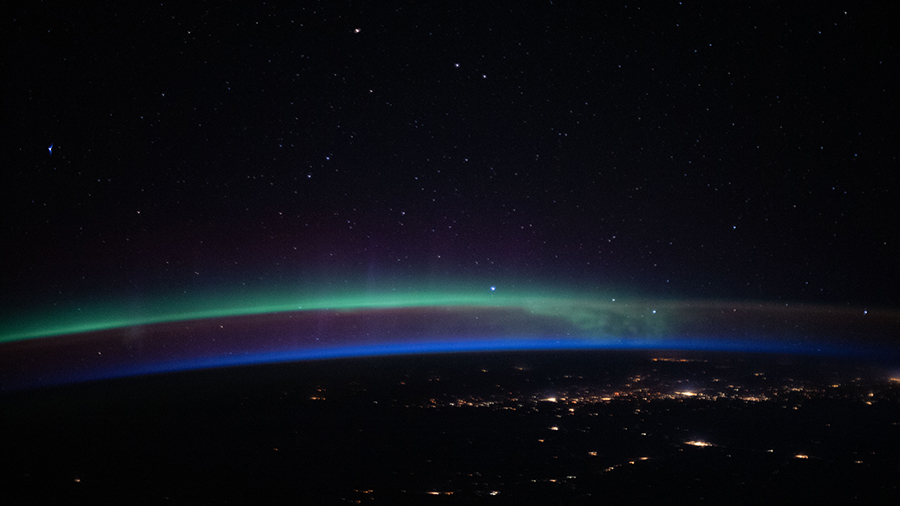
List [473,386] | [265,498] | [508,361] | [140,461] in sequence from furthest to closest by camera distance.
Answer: [508,361], [473,386], [140,461], [265,498]

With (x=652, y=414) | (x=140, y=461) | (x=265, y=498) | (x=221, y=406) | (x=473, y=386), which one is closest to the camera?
(x=265, y=498)

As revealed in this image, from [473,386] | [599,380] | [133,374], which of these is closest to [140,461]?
[473,386]

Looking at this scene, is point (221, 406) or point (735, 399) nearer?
point (735, 399)

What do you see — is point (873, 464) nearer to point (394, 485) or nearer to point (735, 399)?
point (735, 399)

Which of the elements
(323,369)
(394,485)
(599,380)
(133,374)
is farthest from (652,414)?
(133,374)

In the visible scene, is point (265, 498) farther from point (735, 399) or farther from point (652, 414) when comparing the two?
point (735, 399)

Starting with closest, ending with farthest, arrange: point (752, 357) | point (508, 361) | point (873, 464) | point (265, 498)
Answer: point (265, 498) < point (873, 464) < point (752, 357) < point (508, 361)

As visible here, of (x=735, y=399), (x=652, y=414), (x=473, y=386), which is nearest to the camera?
(x=652, y=414)

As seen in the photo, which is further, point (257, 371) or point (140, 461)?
point (257, 371)
